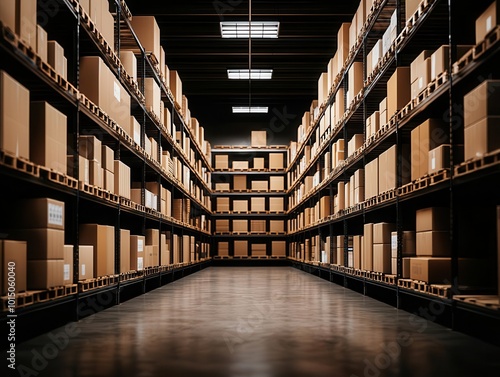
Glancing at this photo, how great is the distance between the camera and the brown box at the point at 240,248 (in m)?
19.5

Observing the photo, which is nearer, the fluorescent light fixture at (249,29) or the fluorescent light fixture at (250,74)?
the fluorescent light fixture at (249,29)

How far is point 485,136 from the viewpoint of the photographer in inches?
166

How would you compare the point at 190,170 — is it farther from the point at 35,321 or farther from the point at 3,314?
the point at 3,314

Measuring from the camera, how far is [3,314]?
3732 mm

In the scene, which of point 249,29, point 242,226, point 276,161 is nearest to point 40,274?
point 249,29

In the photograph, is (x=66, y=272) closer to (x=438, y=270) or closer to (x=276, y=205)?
(x=438, y=270)

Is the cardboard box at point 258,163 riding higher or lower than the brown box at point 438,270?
higher

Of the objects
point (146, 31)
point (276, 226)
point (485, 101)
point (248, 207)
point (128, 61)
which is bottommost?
point (276, 226)

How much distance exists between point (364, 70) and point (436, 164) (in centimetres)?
353

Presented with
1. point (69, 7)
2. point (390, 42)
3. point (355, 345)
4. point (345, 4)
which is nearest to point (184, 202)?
point (345, 4)

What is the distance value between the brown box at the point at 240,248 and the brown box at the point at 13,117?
50.5 ft

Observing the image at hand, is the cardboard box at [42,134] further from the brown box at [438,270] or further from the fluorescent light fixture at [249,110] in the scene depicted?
the fluorescent light fixture at [249,110]

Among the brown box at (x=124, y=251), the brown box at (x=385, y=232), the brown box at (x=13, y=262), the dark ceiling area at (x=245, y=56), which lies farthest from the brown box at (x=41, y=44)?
the dark ceiling area at (x=245, y=56)

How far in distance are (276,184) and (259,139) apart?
5.56ft
